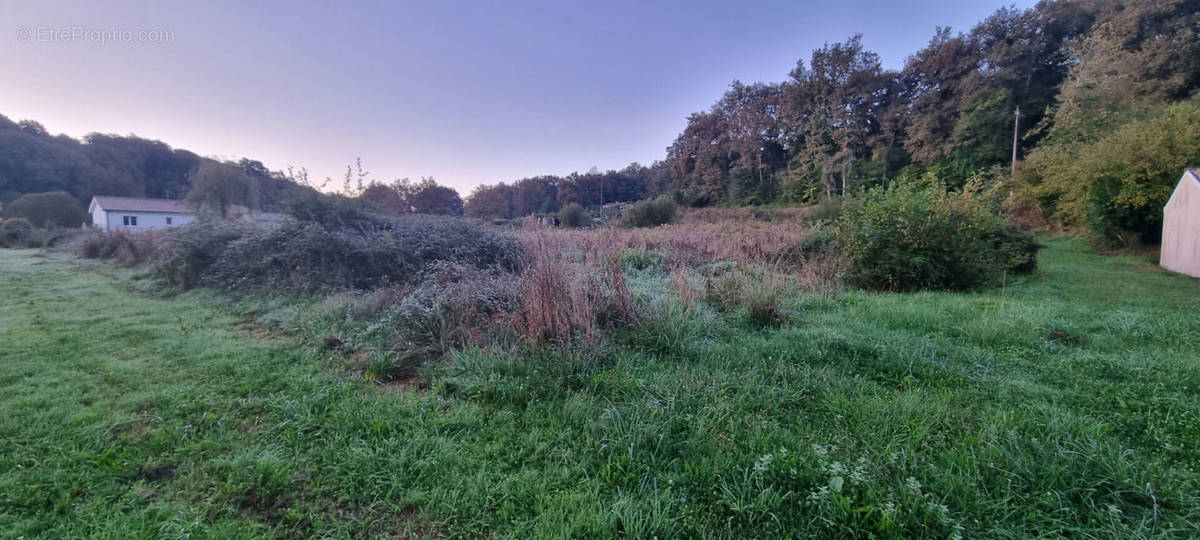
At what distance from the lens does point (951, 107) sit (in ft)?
95.9

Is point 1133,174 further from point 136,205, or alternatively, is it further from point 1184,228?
point 136,205

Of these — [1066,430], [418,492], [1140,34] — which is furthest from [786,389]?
[1140,34]

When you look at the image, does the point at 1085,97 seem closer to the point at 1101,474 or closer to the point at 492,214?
the point at 1101,474

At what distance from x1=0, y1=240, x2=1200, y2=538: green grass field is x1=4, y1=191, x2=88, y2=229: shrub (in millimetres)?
39993

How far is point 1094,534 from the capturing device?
1589 mm

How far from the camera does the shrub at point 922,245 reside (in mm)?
6844

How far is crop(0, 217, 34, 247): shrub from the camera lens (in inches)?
810

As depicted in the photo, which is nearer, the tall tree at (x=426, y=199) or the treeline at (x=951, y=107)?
the tall tree at (x=426, y=199)

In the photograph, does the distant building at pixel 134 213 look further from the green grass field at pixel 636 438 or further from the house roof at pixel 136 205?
the green grass field at pixel 636 438

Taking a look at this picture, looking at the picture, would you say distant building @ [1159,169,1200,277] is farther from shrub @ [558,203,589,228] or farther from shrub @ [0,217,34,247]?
shrub @ [0,217,34,247]

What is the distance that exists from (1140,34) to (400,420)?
125 ft

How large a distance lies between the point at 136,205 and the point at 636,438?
168 ft

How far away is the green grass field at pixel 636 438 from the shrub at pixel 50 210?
39993 mm

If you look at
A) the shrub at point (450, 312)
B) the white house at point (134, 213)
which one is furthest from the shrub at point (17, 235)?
the shrub at point (450, 312)
